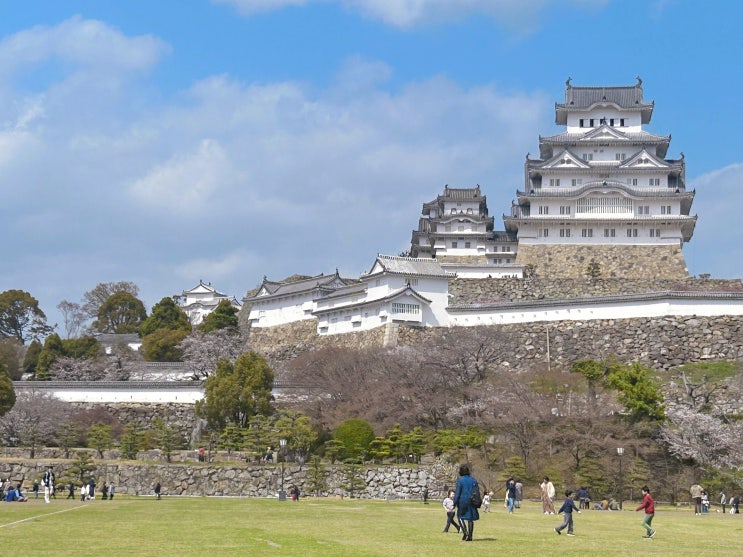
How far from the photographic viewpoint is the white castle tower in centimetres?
5753

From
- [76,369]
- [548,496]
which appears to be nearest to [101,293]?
[76,369]

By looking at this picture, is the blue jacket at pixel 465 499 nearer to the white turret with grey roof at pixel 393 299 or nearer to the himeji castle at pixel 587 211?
the white turret with grey roof at pixel 393 299

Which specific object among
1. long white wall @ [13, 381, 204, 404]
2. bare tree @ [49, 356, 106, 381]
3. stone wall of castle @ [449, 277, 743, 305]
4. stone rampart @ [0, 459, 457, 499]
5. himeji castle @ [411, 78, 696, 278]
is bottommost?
→ stone rampart @ [0, 459, 457, 499]

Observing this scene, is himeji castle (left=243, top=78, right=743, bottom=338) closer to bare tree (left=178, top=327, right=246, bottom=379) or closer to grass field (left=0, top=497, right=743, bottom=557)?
bare tree (left=178, top=327, right=246, bottom=379)

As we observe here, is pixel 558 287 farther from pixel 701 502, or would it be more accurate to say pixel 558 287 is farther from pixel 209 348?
pixel 701 502

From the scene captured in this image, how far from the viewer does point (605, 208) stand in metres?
58.8

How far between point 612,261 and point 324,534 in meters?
43.8

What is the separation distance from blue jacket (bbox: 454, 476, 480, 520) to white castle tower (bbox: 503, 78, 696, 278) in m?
42.5

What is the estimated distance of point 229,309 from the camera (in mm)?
63188

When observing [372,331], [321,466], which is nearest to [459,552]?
[321,466]

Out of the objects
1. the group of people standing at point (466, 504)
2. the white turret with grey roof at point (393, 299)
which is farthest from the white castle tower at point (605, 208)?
the group of people standing at point (466, 504)

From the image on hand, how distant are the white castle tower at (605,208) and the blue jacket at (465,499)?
42.5 metres

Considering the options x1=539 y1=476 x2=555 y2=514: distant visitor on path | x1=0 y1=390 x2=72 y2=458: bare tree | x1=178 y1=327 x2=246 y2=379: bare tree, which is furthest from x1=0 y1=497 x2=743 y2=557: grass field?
x1=178 y1=327 x2=246 y2=379: bare tree

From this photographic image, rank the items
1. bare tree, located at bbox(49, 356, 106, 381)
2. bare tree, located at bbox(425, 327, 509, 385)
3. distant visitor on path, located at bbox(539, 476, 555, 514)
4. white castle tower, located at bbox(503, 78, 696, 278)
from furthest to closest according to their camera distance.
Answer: white castle tower, located at bbox(503, 78, 696, 278) < bare tree, located at bbox(49, 356, 106, 381) < bare tree, located at bbox(425, 327, 509, 385) < distant visitor on path, located at bbox(539, 476, 555, 514)
